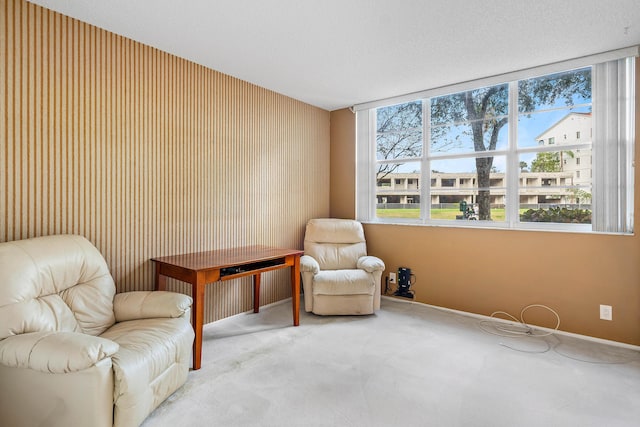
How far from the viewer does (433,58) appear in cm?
290

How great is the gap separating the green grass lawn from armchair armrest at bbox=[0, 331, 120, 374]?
3.30m

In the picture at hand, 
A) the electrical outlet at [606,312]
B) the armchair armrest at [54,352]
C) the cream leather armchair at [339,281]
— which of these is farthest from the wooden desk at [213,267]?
the electrical outlet at [606,312]

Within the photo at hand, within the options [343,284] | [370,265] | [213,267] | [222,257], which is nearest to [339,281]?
[343,284]

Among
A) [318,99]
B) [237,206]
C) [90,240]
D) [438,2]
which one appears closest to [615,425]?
[438,2]

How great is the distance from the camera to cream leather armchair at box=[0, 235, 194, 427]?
149 centimetres

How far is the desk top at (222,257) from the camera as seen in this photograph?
8.28 feet

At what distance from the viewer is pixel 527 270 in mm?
3182

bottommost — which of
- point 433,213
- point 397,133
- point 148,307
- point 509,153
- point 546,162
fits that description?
point 148,307

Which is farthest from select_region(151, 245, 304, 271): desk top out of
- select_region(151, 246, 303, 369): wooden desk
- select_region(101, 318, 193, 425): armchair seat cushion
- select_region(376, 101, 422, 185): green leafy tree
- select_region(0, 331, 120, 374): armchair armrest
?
select_region(376, 101, 422, 185): green leafy tree

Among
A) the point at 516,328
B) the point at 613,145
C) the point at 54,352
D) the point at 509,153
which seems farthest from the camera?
the point at 509,153

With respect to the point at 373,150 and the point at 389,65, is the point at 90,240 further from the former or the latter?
the point at 373,150

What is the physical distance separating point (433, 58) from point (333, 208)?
232 cm

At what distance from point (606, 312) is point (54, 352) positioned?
12.7ft

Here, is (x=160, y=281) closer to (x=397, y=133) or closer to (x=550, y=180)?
(x=397, y=133)
